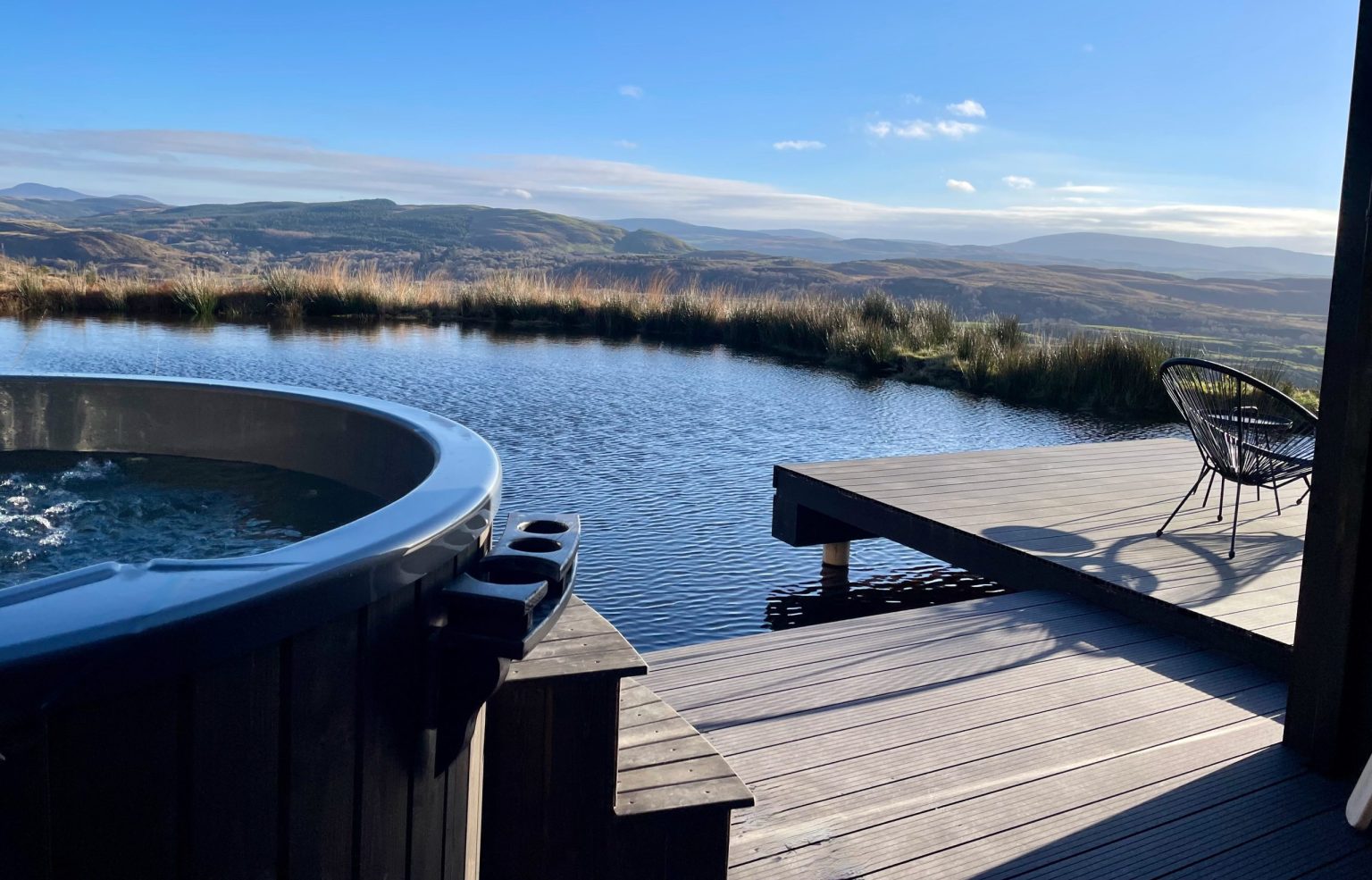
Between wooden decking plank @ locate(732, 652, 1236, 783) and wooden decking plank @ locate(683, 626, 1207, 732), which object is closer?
wooden decking plank @ locate(732, 652, 1236, 783)

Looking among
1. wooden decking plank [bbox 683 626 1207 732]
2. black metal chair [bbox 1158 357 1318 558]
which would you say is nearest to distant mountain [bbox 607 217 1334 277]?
black metal chair [bbox 1158 357 1318 558]

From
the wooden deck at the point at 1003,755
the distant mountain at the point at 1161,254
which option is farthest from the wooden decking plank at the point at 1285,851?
the distant mountain at the point at 1161,254

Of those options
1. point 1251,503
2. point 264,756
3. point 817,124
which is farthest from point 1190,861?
point 817,124

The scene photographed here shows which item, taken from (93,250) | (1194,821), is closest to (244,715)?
(1194,821)

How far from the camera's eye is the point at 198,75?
1188 inches

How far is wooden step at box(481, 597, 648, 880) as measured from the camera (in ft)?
4.09

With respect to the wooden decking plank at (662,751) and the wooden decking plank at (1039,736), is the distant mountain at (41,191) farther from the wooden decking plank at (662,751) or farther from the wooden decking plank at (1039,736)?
the wooden decking plank at (662,751)

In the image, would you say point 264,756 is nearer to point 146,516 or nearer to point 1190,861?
point 146,516

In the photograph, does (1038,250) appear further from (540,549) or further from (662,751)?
(540,549)

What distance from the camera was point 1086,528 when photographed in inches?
144

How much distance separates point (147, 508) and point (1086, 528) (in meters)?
3.10

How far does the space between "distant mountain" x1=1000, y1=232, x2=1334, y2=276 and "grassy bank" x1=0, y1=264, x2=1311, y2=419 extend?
255 feet

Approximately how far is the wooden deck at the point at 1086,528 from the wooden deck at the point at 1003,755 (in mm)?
147

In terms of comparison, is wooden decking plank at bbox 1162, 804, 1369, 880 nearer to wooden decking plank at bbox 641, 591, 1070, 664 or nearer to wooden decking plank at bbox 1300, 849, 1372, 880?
wooden decking plank at bbox 1300, 849, 1372, 880
